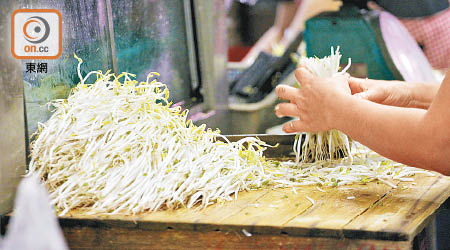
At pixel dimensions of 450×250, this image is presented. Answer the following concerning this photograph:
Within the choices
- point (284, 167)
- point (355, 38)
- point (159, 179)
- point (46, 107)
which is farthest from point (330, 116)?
point (355, 38)

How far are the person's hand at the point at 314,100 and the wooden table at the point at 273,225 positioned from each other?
0.91ft

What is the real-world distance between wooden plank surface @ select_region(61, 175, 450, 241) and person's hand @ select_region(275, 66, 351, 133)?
235 millimetres

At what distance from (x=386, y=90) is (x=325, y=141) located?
0.29m

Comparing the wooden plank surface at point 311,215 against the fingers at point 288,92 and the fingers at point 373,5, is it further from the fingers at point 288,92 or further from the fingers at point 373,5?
the fingers at point 373,5

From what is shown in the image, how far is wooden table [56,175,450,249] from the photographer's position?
4.67ft

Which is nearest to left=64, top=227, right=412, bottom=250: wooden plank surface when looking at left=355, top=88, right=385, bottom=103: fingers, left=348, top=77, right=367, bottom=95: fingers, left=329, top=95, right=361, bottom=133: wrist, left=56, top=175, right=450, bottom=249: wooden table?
left=56, top=175, right=450, bottom=249: wooden table

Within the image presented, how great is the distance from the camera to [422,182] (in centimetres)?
194

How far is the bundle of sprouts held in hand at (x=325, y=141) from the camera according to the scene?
2.11 meters

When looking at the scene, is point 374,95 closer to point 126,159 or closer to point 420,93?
point 420,93

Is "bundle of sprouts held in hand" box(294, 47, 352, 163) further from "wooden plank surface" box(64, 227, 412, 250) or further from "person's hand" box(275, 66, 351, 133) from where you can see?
"wooden plank surface" box(64, 227, 412, 250)

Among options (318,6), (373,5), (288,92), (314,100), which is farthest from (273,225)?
(318,6)

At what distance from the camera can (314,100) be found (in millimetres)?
1894

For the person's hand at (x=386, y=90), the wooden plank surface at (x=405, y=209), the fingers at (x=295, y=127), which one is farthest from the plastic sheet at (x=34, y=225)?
the person's hand at (x=386, y=90)

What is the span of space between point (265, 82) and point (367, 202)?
7.98ft
